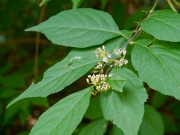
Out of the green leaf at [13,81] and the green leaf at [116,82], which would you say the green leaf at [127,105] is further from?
the green leaf at [13,81]

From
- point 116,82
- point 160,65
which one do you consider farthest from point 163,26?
point 116,82

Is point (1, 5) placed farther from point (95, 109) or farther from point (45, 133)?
point (45, 133)

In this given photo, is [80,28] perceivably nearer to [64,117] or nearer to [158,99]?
[64,117]

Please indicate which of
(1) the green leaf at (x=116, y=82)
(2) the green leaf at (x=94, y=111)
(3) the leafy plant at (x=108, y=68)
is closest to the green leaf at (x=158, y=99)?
(2) the green leaf at (x=94, y=111)

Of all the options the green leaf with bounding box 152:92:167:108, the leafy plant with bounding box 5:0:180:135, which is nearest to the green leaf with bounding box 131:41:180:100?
the leafy plant with bounding box 5:0:180:135

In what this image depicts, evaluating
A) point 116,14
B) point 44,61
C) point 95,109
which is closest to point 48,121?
point 95,109

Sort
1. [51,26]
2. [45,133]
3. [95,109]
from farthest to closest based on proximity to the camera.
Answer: [95,109] < [51,26] < [45,133]
